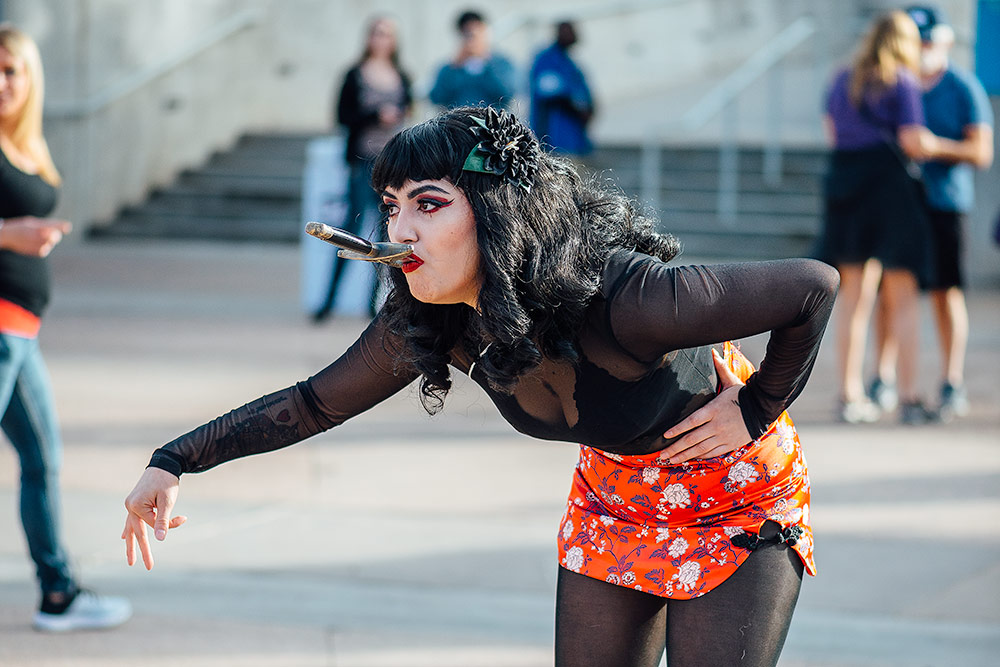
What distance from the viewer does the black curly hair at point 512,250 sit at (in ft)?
7.68

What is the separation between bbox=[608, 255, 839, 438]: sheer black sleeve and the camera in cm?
230

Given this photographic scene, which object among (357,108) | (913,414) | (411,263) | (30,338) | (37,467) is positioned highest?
(357,108)

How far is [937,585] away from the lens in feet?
14.7

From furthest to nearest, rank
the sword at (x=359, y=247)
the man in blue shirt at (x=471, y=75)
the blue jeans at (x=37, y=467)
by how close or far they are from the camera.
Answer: the man in blue shirt at (x=471, y=75) < the blue jeans at (x=37, y=467) < the sword at (x=359, y=247)

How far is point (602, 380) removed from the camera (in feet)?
7.99

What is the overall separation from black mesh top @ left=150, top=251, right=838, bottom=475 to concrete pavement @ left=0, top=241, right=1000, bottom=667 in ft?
4.98

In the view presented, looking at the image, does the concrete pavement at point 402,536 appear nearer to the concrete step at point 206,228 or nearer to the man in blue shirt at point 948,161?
the man in blue shirt at point 948,161

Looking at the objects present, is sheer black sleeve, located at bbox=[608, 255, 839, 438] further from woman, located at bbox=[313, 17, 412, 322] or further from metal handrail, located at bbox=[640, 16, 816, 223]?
metal handrail, located at bbox=[640, 16, 816, 223]

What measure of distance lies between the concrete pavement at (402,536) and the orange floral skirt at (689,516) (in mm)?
1407

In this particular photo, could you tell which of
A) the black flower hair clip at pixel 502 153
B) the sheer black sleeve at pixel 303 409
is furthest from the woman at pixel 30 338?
the black flower hair clip at pixel 502 153

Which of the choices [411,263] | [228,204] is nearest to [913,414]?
[411,263]

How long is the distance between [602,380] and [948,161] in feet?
15.7

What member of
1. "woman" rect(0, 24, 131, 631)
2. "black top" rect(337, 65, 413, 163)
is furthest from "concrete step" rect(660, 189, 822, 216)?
"woman" rect(0, 24, 131, 631)

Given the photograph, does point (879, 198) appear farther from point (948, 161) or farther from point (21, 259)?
point (21, 259)
